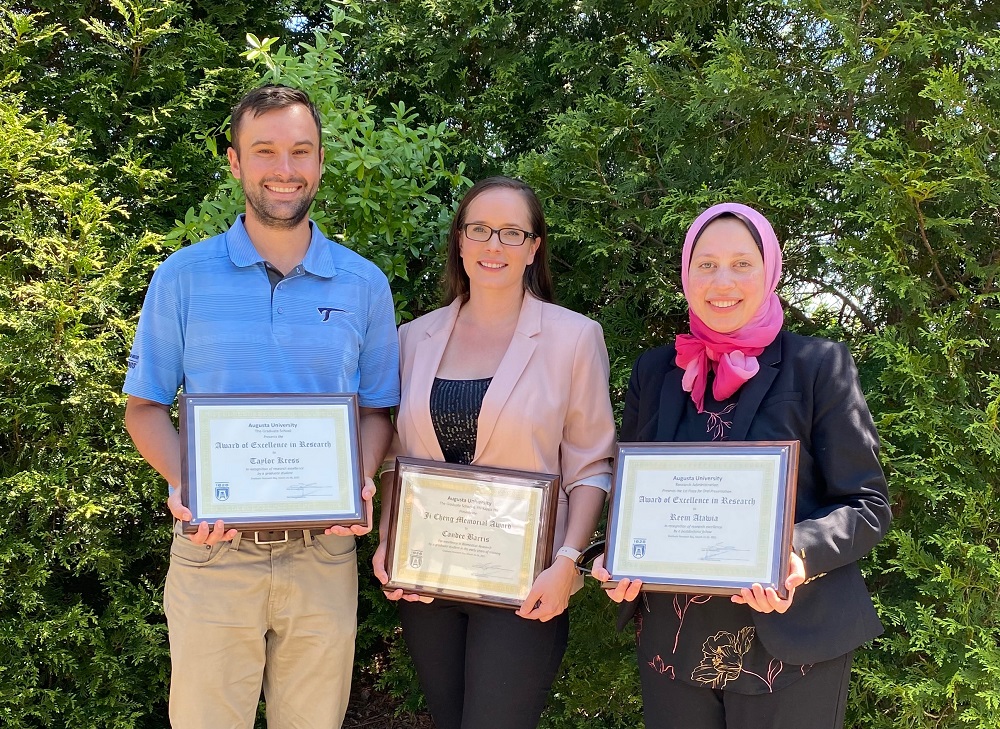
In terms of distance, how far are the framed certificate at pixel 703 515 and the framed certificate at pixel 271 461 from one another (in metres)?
0.82

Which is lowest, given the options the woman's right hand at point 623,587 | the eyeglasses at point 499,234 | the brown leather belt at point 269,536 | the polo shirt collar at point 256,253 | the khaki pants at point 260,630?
the khaki pants at point 260,630

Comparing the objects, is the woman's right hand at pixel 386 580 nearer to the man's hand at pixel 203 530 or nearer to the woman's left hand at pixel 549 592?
the woman's left hand at pixel 549 592

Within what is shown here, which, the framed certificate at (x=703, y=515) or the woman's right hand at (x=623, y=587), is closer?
the framed certificate at (x=703, y=515)

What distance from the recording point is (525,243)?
122 inches

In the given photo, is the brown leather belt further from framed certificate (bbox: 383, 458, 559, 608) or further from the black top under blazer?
the black top under blazer

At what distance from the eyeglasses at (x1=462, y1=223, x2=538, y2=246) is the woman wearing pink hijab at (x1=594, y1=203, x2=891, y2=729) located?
655 mm

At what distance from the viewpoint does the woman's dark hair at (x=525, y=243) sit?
3.15 m

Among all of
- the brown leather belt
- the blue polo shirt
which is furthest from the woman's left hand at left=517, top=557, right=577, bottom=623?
the blue polo shirt

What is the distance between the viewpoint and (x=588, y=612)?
3.76 m

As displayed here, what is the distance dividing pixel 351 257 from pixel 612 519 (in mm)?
1296

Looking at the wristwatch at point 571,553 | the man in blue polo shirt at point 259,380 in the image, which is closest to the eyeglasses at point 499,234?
the man in blue polo shirt at point 259,380

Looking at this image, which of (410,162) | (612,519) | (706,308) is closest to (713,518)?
(612,519)
